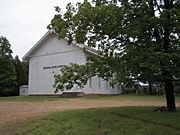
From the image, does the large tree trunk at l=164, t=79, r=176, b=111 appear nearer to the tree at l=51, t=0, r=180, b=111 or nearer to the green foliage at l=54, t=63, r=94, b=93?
the tree at l=51, t=0, r=180, b=111

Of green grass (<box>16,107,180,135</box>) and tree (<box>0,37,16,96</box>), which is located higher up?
tree (<box>0,37,16,96</box>)

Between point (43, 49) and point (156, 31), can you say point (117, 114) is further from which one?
point (43, 49)

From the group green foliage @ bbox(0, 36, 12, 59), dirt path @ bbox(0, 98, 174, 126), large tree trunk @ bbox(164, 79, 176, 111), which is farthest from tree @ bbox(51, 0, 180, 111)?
green foliage @ bbox(0, 36, 12, 59)

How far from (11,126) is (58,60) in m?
34.3

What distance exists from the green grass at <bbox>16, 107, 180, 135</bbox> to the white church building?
30.3m

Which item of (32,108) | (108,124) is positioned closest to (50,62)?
(32,108)

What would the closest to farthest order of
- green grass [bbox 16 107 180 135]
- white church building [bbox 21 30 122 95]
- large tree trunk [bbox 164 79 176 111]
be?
green grass [bbox 16 107 180 135] → large tree trunk [bbox 164 79 176 111] → white church building [bbox 21 30 122 95]

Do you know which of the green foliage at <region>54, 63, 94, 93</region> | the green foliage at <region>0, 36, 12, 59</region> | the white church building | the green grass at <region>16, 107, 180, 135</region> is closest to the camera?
the green grass at <region>16, 107, 180, 135</region>

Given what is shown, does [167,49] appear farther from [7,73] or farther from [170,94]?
[7,73]

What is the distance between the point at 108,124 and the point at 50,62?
37.8 metres

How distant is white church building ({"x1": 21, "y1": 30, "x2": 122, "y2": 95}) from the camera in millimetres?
47344

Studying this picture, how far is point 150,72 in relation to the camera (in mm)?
13586

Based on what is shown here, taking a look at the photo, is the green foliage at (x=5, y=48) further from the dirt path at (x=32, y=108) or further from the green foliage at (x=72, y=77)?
the green foliage at (x=72, y=77)

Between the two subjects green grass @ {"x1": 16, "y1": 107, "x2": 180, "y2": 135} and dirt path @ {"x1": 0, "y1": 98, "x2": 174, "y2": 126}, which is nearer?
green grass @ {"x1": 16, "y1": 107, "x2": 180, "y2": 135}
